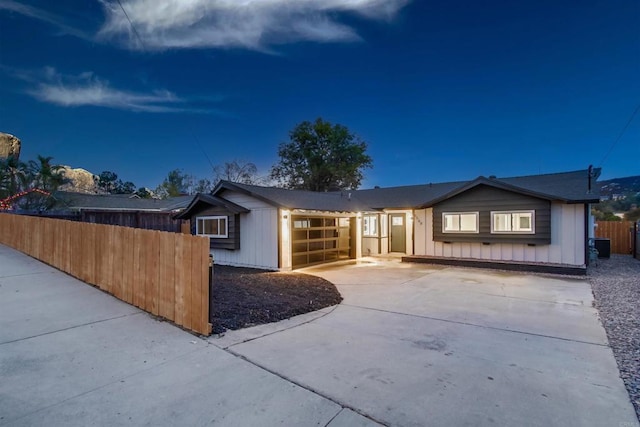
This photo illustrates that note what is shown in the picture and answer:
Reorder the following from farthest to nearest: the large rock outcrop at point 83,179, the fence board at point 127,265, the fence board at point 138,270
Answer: the large rock outcrop at point 83,179 < the fence board at point 127,265 < the fence board at point 138,270

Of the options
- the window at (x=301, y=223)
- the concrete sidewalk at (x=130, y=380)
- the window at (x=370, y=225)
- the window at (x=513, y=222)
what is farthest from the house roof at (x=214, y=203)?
the window at (x=513, y=222)

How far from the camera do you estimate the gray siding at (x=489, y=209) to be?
1030 cm

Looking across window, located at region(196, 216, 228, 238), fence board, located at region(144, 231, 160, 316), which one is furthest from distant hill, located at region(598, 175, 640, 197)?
fence board, located at region(144, 231, 160, 316)

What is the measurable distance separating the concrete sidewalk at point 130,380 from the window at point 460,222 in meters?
10.4

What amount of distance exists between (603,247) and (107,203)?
3054 centimetres

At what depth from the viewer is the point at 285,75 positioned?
18125 mm

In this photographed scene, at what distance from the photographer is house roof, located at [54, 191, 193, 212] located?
817 inches

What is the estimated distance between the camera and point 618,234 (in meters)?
15.6

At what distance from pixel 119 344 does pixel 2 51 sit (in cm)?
2161

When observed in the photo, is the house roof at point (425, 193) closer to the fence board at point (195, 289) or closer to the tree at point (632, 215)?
the fence board at point (195, 289)

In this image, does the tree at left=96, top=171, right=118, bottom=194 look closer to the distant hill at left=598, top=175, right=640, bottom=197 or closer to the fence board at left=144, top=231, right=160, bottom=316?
the fence board at left=144, top=231, right=160, bottom=316

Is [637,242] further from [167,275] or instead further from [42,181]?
[42,181]

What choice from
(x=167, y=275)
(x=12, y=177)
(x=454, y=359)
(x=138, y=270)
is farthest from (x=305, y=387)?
(x=12, y=177)

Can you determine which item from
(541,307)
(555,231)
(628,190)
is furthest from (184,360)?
(628,190)
